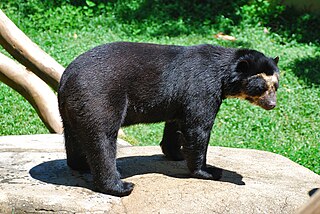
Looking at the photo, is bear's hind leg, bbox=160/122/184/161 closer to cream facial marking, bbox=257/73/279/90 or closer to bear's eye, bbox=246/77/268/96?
bear's eye, bbox=246/77/268/96

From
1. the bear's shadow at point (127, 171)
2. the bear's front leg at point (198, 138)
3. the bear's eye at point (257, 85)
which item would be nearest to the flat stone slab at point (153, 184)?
the bear's shadow at point (127, 171)

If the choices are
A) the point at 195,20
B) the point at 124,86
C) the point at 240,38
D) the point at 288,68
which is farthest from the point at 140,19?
the point at 124,86

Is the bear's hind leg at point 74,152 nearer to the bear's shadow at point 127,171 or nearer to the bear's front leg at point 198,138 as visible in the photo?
the bear's shadow at point 127,171

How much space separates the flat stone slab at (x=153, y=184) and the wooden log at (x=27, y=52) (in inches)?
45.4

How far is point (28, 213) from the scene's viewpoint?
4.48 m

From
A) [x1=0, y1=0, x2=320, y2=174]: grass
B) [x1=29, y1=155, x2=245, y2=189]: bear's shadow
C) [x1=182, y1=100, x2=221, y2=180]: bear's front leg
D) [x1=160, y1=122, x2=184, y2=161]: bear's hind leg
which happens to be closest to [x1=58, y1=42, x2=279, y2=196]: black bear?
[x1=182, y1=100, x2=221, y2=180]: bear's front leg

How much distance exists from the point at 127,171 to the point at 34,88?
227 centimetres

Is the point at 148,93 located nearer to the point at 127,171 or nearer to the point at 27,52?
the point at 127,171

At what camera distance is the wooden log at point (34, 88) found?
709 cm

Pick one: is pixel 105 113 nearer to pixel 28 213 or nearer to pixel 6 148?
pixel 28 213

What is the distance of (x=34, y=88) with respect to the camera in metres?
7.11

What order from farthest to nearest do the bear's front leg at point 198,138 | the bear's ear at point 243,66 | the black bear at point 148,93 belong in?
1. the bear's ear at point 243,66
2. the bear's front leg at point 198,138
3. the black bear at point 148,93

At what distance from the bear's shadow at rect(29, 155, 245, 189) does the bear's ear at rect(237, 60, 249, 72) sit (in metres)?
0.92

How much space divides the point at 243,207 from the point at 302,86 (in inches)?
224
